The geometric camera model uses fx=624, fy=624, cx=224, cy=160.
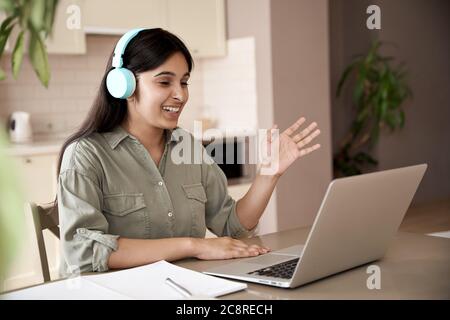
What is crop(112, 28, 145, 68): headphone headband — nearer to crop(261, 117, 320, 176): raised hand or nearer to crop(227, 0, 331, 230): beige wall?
crop(261, 117, 320, 176): raised hand

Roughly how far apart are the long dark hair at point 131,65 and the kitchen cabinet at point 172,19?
240 cm

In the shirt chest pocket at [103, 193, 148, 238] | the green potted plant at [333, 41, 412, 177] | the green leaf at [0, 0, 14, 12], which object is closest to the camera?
the green leaf at [0, 0, 14, 12]

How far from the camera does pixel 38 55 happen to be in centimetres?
46

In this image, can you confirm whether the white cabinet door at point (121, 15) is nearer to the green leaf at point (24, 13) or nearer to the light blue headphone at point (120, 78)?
the light blue headphone at point (120, 78)

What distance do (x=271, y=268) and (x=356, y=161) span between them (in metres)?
5.19

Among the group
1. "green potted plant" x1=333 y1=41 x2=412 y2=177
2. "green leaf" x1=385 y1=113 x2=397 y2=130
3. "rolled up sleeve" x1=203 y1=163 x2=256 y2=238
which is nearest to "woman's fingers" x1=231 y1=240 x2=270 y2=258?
"rolled up sleeve" x1=203 y1=163 x2=256 y2=238

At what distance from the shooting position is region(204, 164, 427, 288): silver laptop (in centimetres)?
112

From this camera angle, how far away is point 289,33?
4730mm

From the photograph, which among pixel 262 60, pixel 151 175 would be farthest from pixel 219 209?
pixel 262 60

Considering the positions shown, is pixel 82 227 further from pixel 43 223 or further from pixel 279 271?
pixel 279 271

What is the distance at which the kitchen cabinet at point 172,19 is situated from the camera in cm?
420

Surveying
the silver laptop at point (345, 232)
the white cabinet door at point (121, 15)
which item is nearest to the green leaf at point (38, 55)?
the silver laptop at point (345, 232)

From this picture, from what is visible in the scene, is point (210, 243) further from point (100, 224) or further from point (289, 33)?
point (289, 33)
